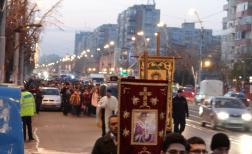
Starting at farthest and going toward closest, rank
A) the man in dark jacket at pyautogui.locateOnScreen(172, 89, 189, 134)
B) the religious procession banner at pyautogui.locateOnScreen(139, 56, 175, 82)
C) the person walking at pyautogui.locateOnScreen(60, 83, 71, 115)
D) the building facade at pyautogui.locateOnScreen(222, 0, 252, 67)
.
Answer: the building facade at pyautogui.locateOnScreen(222, 0, 252, 67), the person walking at pyautogui.locateOnScreen(60, 83, 71, 115), the man in dark jacket at pyautogui.locateOnScreen(172, 89, 189, 134), the religious procession banner at pyautogui.locateOnScreen(139, 56, 175, 82)

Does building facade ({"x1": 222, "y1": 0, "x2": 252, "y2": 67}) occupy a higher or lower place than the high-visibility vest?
higher

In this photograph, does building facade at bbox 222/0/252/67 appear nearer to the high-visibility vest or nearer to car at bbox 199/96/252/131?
car at bbox 199/96/252/131

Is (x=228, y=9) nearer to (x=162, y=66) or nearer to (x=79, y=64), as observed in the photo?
(x=79, y=64)

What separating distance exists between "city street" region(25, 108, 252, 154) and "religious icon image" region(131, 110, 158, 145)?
922cm

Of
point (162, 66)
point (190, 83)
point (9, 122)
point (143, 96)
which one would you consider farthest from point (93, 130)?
point (190, 83)

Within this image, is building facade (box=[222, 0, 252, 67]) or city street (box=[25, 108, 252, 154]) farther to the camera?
building facade (box=[222, 0, 252, 67])

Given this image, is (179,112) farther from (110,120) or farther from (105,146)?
(105,146)

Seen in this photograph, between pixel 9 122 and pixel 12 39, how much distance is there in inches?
955

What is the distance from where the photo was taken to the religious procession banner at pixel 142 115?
374 inches

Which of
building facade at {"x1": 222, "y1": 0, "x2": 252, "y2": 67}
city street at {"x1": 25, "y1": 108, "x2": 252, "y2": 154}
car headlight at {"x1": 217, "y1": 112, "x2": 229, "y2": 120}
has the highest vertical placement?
building facade at {"x1": 222, "y1": 0, "x2": 252, "y2": 67}

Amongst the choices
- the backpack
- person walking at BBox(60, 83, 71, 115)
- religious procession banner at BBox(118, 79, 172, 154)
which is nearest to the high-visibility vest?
religious procession banner at BBox(118, 79, 172, 154)

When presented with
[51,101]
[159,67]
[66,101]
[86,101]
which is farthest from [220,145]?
[51,101]

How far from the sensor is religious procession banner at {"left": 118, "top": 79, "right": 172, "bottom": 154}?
31.1ft

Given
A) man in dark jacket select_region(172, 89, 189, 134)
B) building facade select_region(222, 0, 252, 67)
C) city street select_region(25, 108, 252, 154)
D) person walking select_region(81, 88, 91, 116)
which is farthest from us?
building facade select_region(222, 0, 252, 67)
